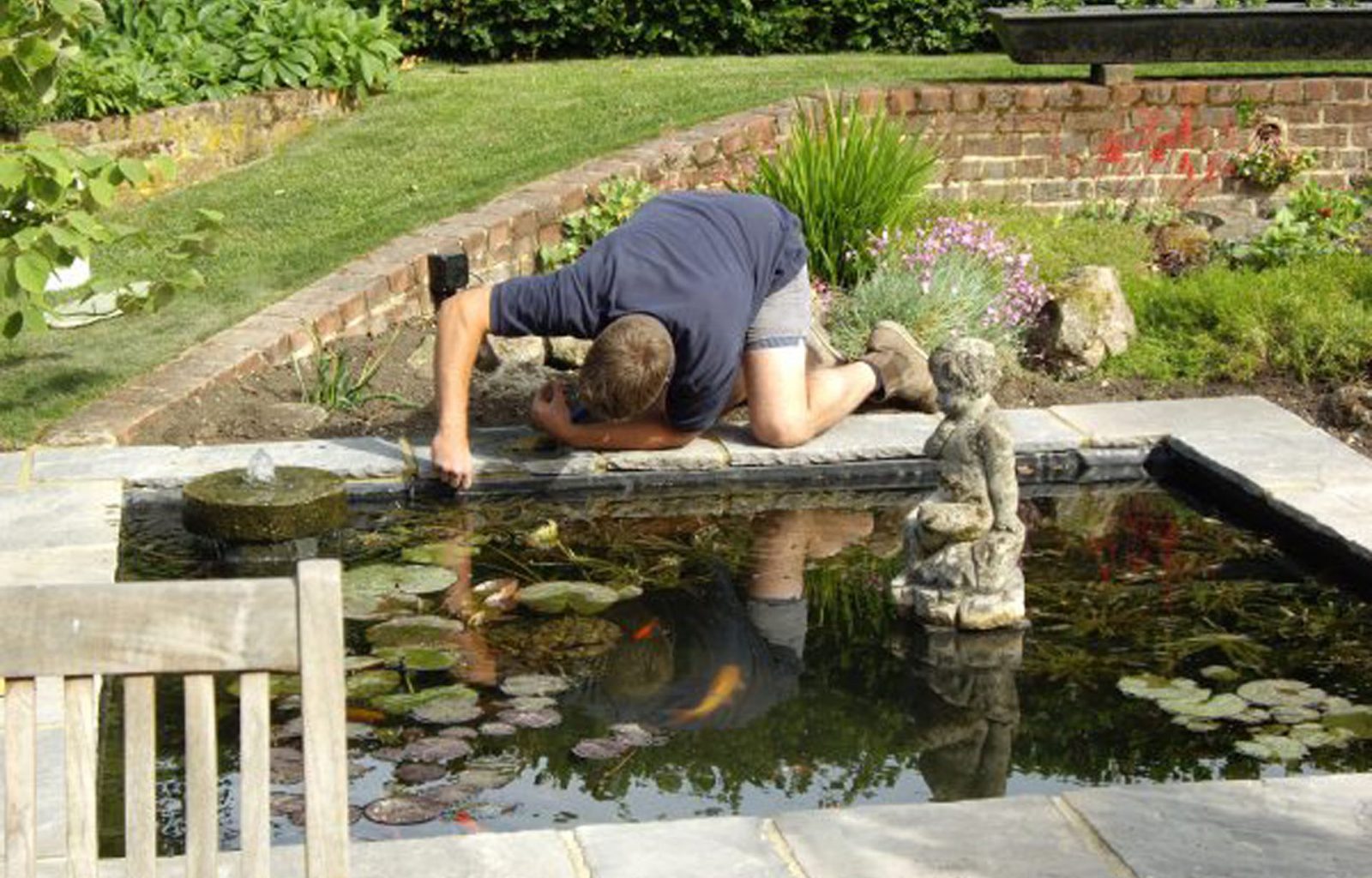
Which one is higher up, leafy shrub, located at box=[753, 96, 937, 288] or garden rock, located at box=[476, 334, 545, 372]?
leafy shrub, located at box=[753, 96, 937, 288]

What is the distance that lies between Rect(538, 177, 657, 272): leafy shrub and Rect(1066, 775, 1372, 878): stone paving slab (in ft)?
17.1

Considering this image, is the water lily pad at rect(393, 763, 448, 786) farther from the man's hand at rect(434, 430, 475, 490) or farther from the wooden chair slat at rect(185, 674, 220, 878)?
the wooden chair slat at rect(185, 674, 220, 878)

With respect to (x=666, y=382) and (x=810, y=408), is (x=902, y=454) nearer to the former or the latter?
(x=810, y=408)

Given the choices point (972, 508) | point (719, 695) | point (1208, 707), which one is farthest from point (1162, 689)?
point (719, 695)

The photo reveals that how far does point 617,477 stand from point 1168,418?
6.47 ft

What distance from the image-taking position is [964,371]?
19.7 ft

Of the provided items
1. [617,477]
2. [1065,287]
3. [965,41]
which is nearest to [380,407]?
[617,477]

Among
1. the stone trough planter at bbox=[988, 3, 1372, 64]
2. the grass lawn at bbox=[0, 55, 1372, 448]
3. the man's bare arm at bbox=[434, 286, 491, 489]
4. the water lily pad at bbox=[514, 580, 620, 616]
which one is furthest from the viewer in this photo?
the stone trough planter at bbox=[988, 3, 1372, 64]

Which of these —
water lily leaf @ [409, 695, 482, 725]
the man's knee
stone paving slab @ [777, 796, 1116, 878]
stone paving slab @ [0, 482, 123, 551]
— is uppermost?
stone paving slab @ [777, 796, 1116, 878]

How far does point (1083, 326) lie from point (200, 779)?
20.5ft

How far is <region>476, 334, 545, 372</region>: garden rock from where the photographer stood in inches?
332

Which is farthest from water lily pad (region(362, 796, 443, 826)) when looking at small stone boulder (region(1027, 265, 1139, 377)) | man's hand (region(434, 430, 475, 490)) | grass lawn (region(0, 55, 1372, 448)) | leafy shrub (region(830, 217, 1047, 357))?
→ small stone boulder (region(1027, 265, 1139, 377))

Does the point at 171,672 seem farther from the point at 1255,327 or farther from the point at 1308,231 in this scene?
the point at 1308,231

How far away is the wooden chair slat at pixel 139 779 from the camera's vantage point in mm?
2814
